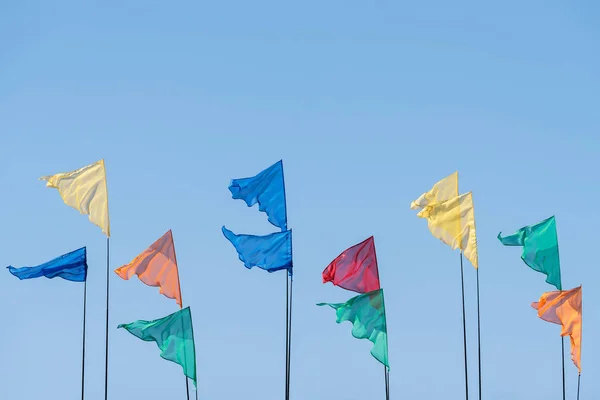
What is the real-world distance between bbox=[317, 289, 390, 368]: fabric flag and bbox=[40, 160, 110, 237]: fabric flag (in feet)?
35.1

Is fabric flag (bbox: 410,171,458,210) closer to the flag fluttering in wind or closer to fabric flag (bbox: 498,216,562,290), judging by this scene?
the flag fluttering in wind

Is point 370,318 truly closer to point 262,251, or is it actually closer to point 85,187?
point 262,251

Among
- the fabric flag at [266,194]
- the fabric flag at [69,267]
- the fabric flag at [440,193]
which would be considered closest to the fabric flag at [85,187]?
the fabric flag at [69,267]

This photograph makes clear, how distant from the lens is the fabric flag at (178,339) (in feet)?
197

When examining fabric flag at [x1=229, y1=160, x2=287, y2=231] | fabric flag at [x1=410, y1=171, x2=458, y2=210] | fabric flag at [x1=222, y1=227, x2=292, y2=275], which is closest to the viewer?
fabric flag at [x1=222, y1=227, x2=292, y2=275]

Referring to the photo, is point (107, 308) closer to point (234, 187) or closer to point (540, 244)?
point (234, 187)

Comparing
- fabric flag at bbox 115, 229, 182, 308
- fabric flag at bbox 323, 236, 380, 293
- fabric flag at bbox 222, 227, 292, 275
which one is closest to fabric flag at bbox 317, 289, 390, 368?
fabric flag at bbox 323, 236, 380, 293

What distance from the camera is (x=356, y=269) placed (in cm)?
6306

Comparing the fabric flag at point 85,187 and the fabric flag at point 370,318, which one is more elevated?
the fabric flag at point 85,187

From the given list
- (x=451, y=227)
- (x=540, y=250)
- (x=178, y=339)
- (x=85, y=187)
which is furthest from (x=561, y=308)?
(x=85, y=187)

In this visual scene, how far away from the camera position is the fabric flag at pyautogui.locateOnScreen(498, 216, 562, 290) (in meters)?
65.5

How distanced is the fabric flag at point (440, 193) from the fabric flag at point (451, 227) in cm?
22

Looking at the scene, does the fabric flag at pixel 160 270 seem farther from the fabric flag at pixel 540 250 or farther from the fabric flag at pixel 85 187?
the fabric flag at pixel 540 250

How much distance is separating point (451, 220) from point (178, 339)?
43.3 feet
